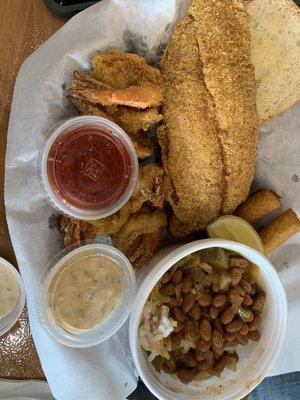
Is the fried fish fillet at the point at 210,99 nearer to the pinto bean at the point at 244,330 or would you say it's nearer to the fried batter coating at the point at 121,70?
the fried batter coating at the point at 121,70

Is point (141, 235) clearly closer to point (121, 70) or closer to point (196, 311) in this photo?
point (196, 311)

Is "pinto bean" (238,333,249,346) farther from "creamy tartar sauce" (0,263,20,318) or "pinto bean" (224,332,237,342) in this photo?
"creamy tartar sauce" (0,263,20,318)

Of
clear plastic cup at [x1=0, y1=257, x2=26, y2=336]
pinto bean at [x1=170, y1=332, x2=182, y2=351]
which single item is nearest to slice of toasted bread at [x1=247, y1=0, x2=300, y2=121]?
pinto bean at [x1=170, y1=332, x2=182, y2=351]

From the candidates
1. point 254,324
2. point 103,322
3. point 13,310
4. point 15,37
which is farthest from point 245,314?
point 15,37

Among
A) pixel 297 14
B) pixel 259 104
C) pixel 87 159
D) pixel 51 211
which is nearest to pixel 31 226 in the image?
pixel 51 211

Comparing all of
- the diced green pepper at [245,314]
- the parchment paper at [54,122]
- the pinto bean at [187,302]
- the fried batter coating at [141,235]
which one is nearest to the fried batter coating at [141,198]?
the fried batter coating at [141,235]

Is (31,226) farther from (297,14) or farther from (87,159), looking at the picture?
(297,14)
